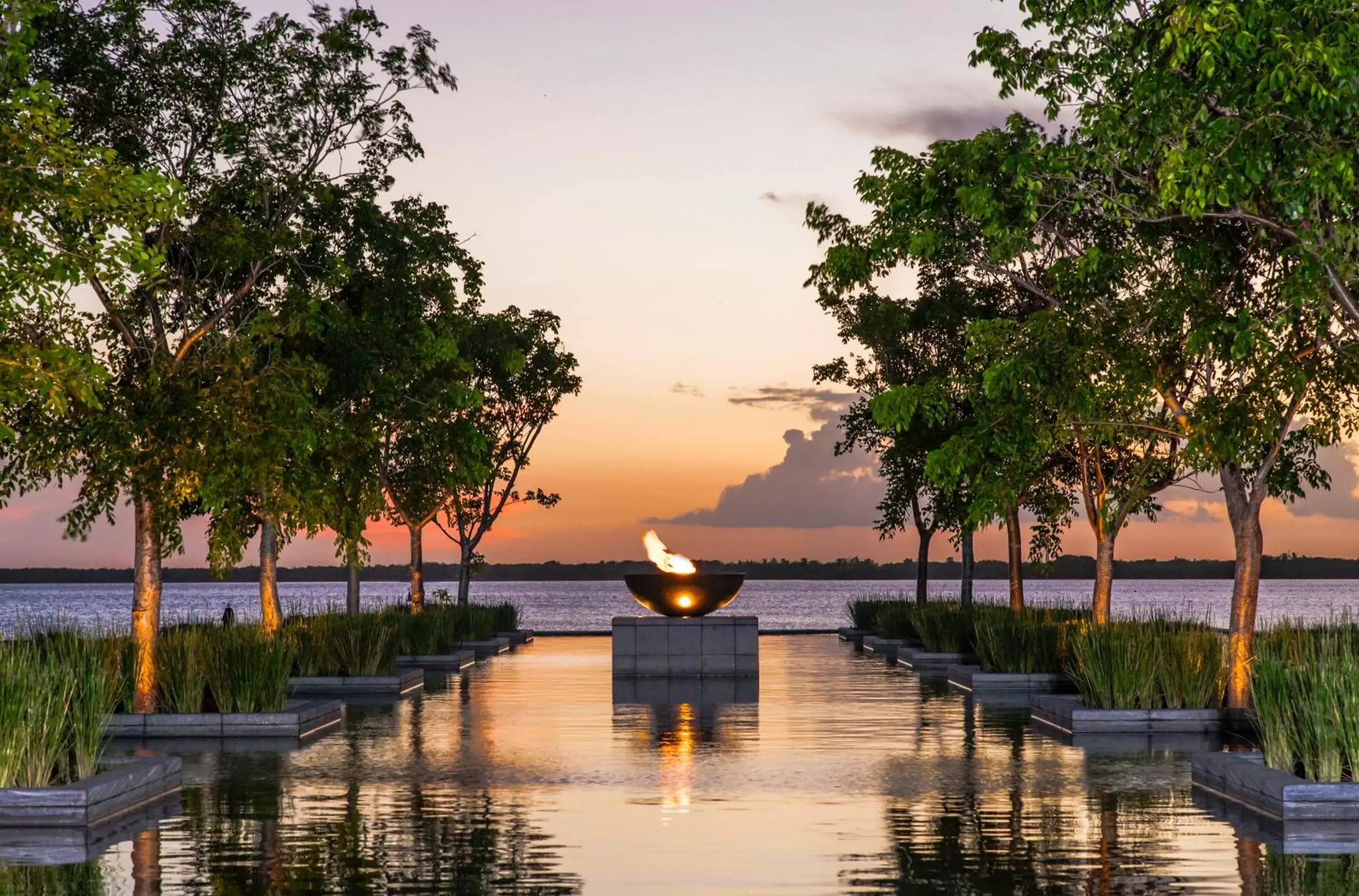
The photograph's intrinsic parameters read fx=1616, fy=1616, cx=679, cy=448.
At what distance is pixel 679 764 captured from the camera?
14.7 meters

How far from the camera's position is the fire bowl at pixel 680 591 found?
95.3ft

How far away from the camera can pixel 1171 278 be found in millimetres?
20094

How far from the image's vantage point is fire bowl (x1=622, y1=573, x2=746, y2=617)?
29062mm

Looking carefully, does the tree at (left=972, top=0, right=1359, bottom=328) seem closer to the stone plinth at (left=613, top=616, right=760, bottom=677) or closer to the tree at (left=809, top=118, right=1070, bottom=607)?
the tree at (left=809, top=118, right=1070, bottom=607)

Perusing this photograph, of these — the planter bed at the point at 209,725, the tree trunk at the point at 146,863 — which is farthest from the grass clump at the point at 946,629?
the tree trunk at the point at 146,863

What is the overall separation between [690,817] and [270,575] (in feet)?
52.3

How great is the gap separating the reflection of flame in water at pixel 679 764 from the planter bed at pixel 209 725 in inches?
155

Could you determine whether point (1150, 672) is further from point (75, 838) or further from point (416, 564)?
point (416, 564)

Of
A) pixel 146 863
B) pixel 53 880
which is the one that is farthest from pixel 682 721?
pixel 53 880

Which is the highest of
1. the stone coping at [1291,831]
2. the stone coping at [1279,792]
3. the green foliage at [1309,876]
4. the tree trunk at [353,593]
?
the tree trunk at [353,593]

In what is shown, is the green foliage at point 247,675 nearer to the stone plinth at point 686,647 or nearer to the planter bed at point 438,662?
the planter bed at point 438,662

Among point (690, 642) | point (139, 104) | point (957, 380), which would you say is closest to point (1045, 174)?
point (957, 380)

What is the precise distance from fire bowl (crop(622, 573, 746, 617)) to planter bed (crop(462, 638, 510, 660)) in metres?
4.76

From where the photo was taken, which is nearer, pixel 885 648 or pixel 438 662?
pixel 438 662
